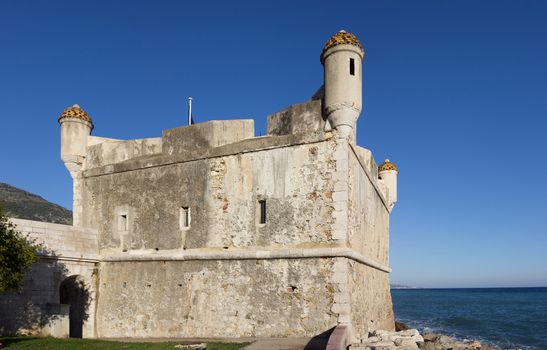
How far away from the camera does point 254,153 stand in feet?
39.6

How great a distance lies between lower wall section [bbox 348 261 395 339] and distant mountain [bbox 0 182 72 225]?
49098mm

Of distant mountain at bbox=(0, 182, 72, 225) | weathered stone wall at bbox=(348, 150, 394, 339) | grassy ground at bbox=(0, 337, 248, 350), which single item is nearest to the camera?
grassy ground at bbox=(0, 337, 248, 350)

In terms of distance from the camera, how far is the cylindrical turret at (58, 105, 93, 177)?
50.0ft

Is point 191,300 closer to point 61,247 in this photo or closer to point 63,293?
point 61,247

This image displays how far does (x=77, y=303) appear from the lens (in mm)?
14234

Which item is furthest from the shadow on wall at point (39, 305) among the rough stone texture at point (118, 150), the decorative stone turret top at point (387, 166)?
the decorative stone turret top at point (387, 166)

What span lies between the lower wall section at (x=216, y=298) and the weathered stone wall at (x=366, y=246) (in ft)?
3.42

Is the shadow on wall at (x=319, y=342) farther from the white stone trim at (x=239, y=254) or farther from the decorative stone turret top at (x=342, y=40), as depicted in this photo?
→ the decorative stone turret top at (x=342, y=40)

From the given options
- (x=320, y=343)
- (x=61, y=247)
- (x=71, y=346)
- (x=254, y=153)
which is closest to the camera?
(x=320, y=343)

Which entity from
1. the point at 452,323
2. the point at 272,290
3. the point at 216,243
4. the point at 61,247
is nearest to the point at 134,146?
the point at 61,247

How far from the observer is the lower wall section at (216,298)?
425 inches

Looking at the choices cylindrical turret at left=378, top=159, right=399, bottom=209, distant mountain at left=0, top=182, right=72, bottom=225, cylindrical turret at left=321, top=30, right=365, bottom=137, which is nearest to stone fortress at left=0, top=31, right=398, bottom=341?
cylindrical turret at left=321, top=30, right=365, bottom=137

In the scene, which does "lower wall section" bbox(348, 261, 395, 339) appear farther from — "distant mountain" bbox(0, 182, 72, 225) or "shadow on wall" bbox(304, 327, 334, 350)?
"distant mountain" bbox(0, 182, 72, 225)

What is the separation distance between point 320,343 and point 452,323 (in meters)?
32.6
